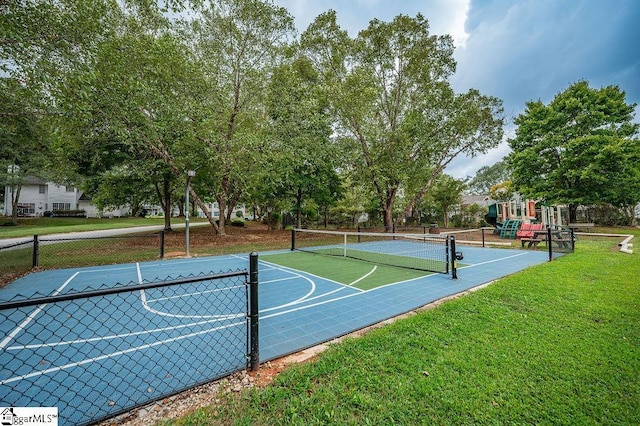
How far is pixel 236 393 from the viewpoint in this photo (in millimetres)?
2537

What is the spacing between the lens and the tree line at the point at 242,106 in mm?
9391

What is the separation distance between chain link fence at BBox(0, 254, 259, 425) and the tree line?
694cm

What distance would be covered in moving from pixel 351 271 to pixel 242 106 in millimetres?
11829

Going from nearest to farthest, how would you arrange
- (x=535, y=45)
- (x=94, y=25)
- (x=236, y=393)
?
(x=236, y=393)
(x=94, y=25)
(x=535, y=45)

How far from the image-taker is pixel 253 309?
9.15 ft

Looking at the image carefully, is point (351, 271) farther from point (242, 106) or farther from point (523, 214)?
point (523, 214)

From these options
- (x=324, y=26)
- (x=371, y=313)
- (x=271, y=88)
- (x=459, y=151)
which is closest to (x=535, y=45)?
(x=459, y=151)

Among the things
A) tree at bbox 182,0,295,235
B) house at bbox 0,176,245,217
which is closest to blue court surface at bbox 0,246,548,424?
tree at bbox 182,0,295,235

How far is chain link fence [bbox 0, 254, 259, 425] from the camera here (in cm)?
247

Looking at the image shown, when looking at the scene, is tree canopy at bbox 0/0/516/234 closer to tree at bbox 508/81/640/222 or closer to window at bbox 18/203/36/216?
tree at bbox 508/81/640/222

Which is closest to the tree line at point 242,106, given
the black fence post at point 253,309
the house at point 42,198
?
the black fence post at point 253,309

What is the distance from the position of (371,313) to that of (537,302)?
320cm

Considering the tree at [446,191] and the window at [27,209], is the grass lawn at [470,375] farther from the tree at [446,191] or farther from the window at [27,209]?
the window at [27,209]

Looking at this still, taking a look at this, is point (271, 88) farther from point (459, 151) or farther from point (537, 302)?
point (537, 302)
